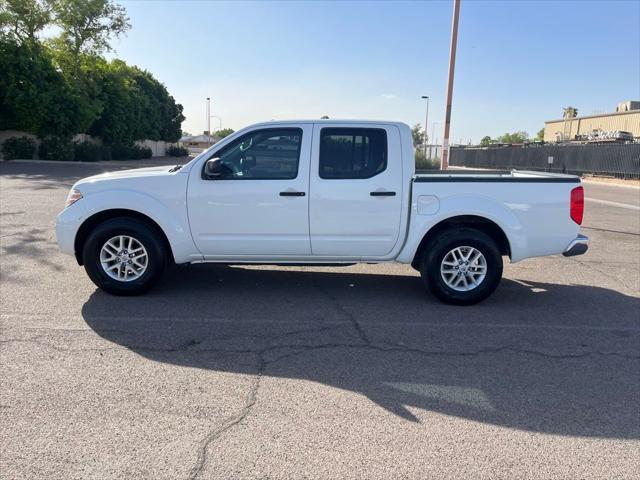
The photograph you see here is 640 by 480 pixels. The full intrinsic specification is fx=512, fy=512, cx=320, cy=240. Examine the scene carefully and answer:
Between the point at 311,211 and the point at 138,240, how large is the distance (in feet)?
6.34

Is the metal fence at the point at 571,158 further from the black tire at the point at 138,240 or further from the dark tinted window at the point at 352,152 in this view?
the black tire at the point at 138,240

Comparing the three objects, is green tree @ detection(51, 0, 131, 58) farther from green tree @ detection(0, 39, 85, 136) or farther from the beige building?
the beige building

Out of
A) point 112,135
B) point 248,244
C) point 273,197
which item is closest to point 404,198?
point 273,197

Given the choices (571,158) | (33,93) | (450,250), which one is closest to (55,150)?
(33,93)

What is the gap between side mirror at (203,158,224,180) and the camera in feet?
18.1

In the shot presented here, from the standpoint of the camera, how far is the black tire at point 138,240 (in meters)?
5.62

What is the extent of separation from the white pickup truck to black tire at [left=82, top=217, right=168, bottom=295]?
1cm

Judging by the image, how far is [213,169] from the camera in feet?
18.1

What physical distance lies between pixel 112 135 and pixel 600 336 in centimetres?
3947

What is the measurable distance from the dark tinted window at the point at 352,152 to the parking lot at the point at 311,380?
1.48 m

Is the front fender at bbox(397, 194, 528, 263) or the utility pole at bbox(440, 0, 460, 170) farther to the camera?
the utility pole at bbox(440, 0, 460, 170)

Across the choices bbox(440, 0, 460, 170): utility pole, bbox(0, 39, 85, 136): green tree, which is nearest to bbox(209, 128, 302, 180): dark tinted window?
bbox(440, 0, 460, 170): utility pole

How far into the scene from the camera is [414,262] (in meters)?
6.16

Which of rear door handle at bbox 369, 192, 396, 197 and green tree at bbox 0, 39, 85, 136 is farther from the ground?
green tree at bbox 0, 39, 85, 136
